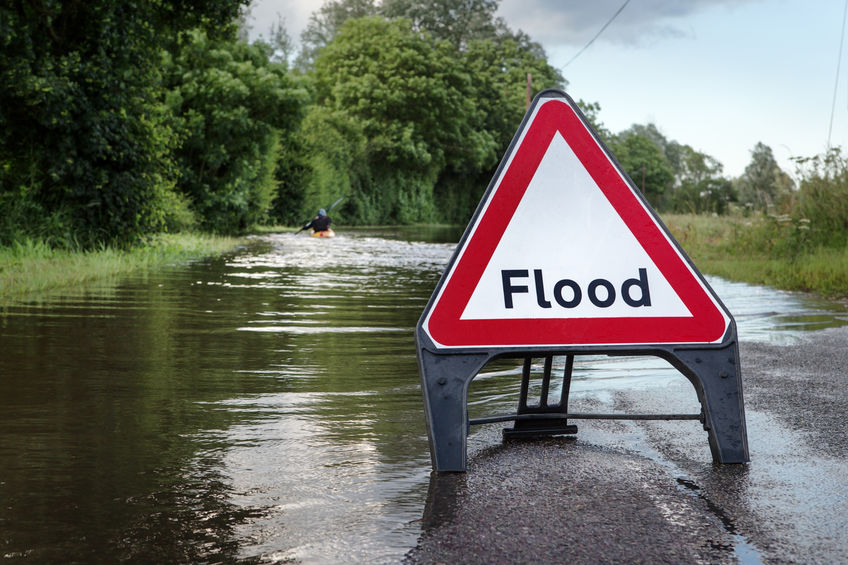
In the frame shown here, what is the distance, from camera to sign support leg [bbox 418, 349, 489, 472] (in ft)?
13.3

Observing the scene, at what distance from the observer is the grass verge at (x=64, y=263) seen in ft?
42.3

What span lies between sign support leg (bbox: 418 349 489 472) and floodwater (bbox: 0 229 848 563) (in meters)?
0.13

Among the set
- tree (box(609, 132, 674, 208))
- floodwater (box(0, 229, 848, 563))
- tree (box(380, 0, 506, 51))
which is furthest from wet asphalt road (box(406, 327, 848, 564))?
tree (box(609, 132, 674, 208))

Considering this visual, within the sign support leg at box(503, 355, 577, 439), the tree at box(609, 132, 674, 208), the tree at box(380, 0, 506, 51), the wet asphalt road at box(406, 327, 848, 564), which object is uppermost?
the tree at box(380, 0, 506, 51)

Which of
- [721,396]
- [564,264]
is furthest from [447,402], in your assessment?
[721,396]

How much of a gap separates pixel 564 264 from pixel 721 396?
83cm

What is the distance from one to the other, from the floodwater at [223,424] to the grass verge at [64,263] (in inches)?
53.8

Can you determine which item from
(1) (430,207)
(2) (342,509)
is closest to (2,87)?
(2) (342,509)

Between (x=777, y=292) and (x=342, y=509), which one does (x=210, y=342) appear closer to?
(x=342, y=509)

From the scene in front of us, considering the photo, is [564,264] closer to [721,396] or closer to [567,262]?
[567,262]

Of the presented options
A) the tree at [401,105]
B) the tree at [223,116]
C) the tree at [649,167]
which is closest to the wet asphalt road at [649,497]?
the tree at [223,116]

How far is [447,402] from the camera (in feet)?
13.5

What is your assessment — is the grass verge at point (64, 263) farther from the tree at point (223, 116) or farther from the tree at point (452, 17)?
the tree at point (452, 17)

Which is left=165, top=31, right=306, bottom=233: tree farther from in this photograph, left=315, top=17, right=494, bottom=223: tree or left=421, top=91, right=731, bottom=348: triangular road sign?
left=421, top=91, right=731, bottom=348: triangular road sign
